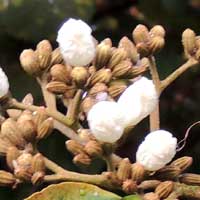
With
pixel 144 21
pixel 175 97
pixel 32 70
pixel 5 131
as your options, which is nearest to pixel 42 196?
pixel 5 131

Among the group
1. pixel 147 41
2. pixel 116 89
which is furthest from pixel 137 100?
pixel 147 41

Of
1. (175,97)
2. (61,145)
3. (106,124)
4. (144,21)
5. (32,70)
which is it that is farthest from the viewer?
(175,97)

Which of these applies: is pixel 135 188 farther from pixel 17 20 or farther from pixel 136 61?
pixel 17 20

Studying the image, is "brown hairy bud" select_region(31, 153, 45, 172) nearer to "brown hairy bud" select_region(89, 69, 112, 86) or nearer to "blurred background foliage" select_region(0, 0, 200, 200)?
"brown hairy bud" select_region(89, 69, 112, 86)

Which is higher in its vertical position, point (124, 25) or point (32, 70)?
point (32, 70)

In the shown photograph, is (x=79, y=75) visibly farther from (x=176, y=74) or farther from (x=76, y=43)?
(x=176, y=74)

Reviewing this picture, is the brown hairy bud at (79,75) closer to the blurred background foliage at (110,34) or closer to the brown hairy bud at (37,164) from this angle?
the brown hairy bud at (37,164)

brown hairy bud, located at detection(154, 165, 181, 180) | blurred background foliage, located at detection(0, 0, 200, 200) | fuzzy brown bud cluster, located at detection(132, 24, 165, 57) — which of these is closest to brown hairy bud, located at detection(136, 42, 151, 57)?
fuzzy brown bud cluster, located at detection(132, 24, 165, 57)
